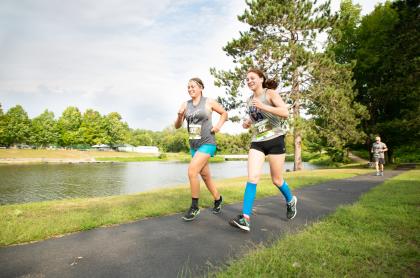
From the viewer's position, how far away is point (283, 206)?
5.76m

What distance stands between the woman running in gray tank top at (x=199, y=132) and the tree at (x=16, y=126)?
6942cm

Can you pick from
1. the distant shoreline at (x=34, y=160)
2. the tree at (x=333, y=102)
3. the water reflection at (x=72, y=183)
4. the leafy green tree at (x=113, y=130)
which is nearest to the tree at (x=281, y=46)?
the tree at (x=333, y=102)

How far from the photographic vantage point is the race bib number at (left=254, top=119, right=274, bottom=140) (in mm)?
4359

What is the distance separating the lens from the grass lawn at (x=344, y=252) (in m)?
2.43

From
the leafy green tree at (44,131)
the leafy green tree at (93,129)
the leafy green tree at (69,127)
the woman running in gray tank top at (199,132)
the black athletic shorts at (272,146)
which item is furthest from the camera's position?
the leafy green tree at (93,129)

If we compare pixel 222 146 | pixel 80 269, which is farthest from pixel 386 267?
pixel 222 146

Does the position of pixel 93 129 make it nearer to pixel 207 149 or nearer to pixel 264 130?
pixel 207 149

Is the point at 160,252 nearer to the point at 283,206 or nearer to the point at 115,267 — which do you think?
the point at 115,267

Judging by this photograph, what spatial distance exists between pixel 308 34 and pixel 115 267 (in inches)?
815

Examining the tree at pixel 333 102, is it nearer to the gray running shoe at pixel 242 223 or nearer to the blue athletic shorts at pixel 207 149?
the blue athletic shorts at pixel 207 149

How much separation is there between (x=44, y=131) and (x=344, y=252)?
7779 cm

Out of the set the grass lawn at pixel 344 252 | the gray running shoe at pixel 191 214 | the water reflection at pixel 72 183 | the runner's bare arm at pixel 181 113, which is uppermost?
the runner's bare arm at pixel 181 113

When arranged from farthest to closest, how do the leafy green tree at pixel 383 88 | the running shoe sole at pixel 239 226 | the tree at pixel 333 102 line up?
the leafy green tree at pixel 383 88 < the tree at pixel 333 102 < the running shoe sole at pixel 239 226

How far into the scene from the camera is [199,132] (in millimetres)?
4828
